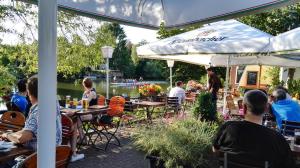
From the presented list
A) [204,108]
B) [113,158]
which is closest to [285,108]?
[204,108]

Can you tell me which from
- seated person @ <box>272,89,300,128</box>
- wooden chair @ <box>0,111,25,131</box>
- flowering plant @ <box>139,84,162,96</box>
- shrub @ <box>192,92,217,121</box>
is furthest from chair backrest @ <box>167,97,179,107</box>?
wooden chair @ <box>0,111,25,131</box>

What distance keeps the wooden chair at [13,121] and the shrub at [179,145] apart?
5.72 ft

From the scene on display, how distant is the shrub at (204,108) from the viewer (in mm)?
6476

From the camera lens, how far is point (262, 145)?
3.03 meters

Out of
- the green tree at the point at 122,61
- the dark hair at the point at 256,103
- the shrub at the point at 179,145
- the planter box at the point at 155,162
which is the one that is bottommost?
the planter box at the point at 155,162

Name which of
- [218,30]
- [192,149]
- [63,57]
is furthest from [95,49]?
[192,149]

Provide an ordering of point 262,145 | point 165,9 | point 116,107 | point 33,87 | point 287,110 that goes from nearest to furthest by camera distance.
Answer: point 165,9 < point 262,145 < point 33,87 < point 287,110 < point 116,107

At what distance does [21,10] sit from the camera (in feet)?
27.1

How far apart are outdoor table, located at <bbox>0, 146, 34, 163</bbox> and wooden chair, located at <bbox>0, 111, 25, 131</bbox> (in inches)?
46.1

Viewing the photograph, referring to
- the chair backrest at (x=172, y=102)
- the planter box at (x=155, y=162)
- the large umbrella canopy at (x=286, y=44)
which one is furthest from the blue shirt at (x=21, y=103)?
the chair backrest at (x=172, y=102)

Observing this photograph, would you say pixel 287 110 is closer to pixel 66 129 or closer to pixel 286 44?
pixel 286 44

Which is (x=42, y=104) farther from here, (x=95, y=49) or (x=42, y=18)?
(x=95, y=49)

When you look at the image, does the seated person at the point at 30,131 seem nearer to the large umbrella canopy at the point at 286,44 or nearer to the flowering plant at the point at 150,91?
the large umbrella canopy at the point at 286,44

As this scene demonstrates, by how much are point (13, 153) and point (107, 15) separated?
165 centimetres
